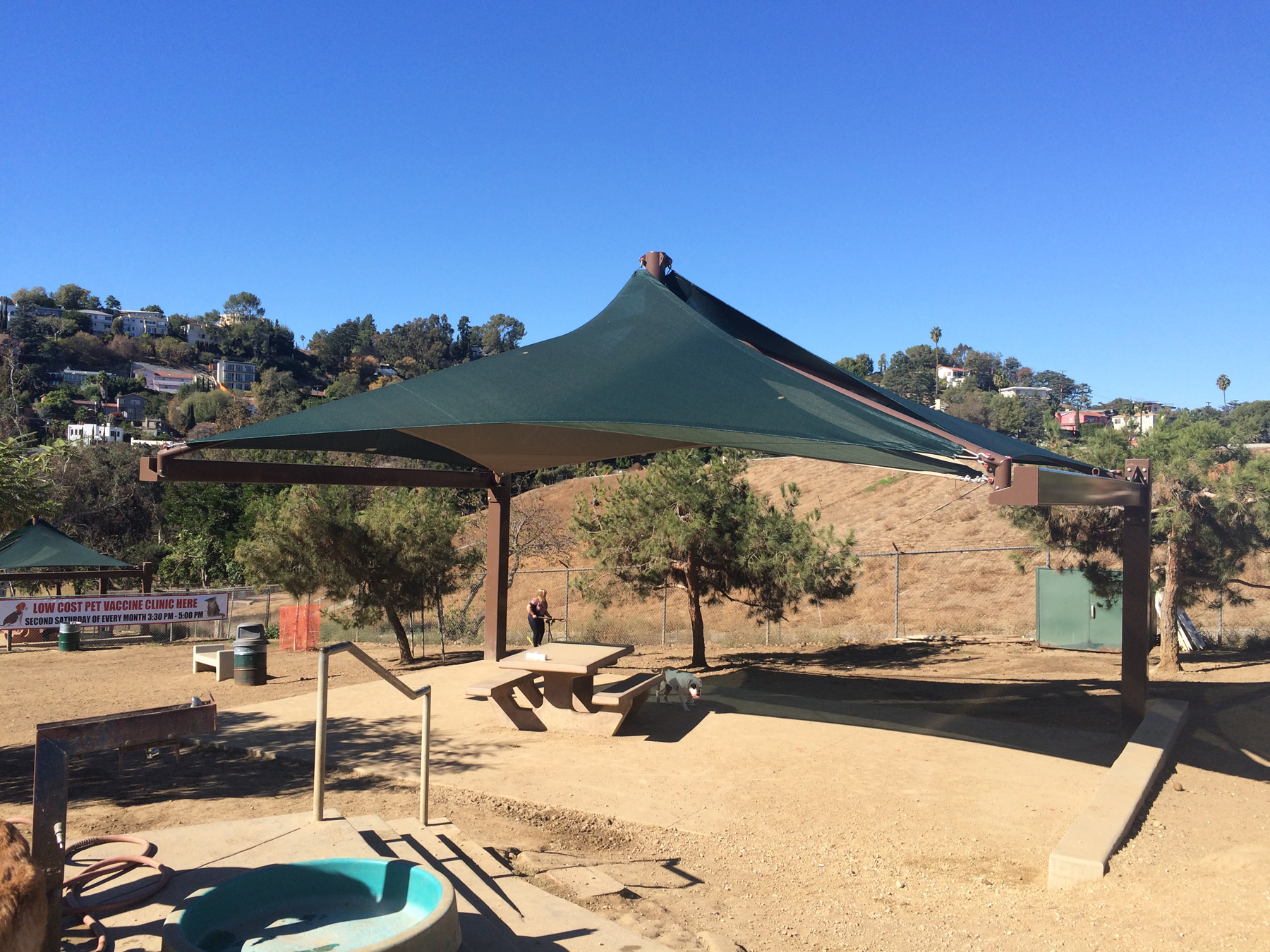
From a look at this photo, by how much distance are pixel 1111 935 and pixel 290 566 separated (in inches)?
508

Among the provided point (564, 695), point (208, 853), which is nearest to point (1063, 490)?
point (564, 695)

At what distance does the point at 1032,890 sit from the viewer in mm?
5176

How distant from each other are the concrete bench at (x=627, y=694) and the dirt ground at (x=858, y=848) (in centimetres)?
148

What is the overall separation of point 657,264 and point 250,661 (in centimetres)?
797

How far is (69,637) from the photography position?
16.4 m

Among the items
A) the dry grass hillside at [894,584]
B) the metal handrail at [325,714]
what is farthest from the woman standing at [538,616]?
the metal handrail at [325,714]

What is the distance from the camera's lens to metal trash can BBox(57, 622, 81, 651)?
16406 millimetres

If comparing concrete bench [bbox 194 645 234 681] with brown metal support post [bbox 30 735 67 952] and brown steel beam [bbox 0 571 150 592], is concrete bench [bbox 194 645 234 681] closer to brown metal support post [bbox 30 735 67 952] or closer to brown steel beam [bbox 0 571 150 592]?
brown steel beam [bbox 0 571 150 592]

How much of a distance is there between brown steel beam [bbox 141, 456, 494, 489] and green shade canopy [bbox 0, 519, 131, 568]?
9.83m

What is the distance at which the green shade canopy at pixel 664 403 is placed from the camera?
22.6ft

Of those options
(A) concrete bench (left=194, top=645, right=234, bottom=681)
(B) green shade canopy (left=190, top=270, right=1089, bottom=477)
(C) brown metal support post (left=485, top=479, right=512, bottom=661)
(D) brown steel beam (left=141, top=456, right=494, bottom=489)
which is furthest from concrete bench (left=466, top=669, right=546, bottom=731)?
(A) concrete bench (left=194, top=645, right=234, bottom=681)

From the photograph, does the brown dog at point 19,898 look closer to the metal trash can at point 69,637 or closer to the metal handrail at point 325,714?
the metal handrail at point 325,714

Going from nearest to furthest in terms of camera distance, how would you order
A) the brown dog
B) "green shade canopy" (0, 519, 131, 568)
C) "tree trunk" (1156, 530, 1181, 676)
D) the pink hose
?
the brown dog
the pink hose
"tree trunk" (1156, 530, 1181, 676)
"green shade canopy" (0, 519, 131, 568)

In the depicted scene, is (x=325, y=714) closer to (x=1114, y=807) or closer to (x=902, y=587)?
(x=1114, y=807)
